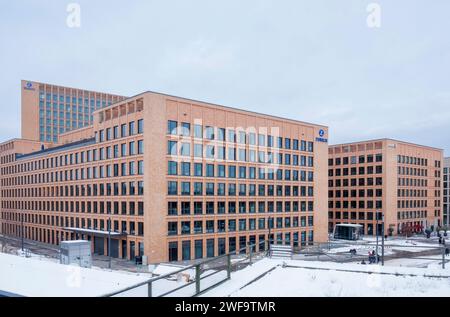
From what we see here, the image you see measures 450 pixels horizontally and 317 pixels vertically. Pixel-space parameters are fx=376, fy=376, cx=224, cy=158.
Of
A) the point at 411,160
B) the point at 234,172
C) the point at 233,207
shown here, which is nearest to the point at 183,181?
the point at 234,172

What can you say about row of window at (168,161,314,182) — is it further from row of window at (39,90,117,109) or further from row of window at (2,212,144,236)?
row of window at (39,90,117,109)

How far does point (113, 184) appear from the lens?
49.6m

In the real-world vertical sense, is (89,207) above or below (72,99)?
below

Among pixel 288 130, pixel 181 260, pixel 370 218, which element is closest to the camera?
pixel 181 260

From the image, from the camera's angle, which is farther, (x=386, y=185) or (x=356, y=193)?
(x=356, y=193)

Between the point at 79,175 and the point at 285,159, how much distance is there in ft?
104

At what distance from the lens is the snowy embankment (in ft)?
25.6

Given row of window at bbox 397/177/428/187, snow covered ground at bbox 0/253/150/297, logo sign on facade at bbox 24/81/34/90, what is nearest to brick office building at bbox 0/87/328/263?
row of window at bbox 397/177/428/187

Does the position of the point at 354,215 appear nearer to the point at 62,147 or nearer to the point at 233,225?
the point at 233,225

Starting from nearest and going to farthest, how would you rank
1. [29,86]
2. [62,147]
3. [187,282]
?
1. [187,282]
2. [62,147]
3. [29,86]

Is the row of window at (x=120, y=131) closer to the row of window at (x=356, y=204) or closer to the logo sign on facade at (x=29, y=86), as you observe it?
the row of window at (x=356, y=204)

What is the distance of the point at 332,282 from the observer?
28.2ft

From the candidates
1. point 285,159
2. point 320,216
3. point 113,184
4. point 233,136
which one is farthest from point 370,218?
point 113,184
